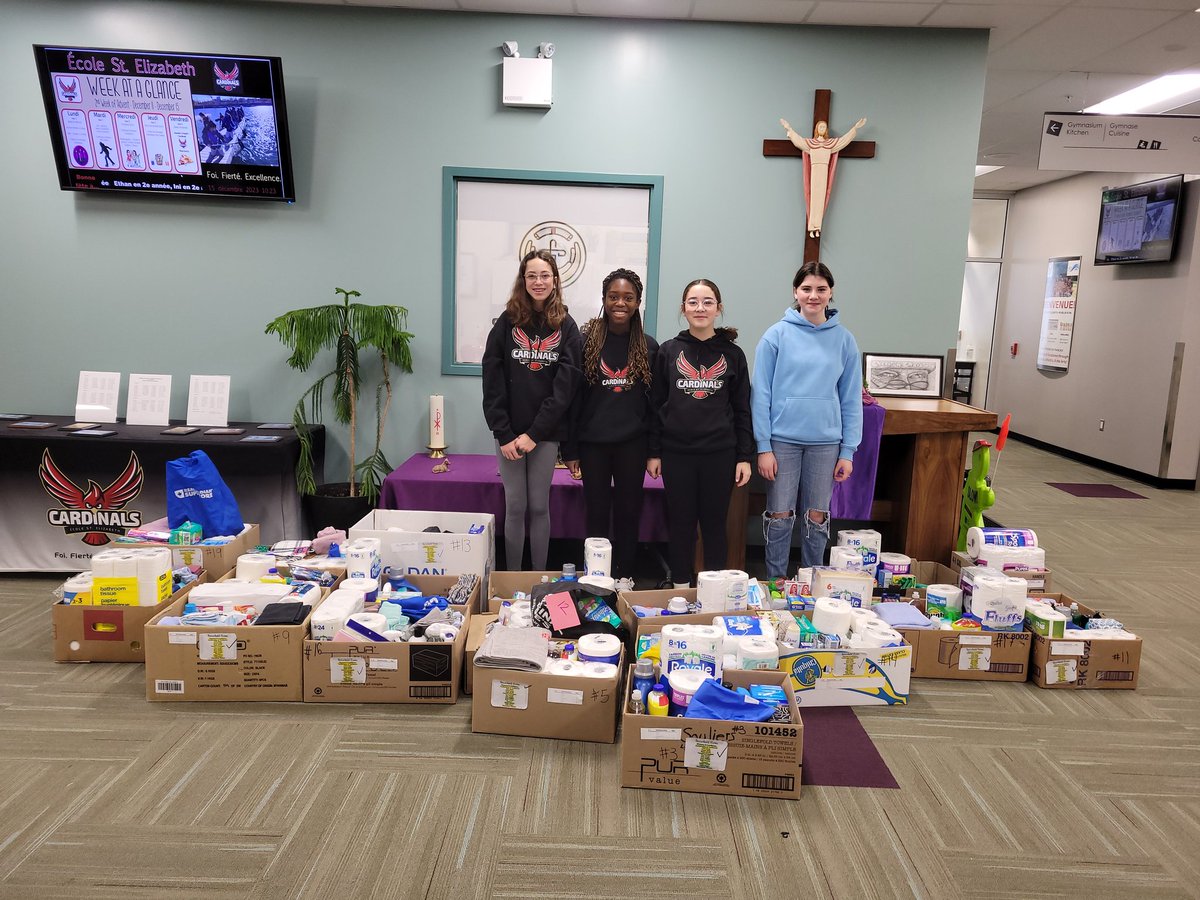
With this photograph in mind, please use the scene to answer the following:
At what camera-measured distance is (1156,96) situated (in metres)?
5.28

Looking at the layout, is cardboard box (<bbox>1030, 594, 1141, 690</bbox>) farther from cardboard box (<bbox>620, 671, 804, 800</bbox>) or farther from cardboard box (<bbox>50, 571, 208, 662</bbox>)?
cardboard box (<bbox>50, 571, 208, 662</bbox>)

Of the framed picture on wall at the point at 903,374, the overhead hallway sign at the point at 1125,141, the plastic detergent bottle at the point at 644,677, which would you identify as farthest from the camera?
Result: the overhead hallway sign at the point at 1125,141

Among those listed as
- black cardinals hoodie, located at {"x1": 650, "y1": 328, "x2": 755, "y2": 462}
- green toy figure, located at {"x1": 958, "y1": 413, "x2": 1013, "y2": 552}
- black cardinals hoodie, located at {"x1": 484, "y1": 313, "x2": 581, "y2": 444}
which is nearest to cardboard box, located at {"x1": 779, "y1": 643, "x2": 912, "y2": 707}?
black cardinals hoodie, located at {"x1": 650, "y1": 328, "x2": 755, "y2": 462}

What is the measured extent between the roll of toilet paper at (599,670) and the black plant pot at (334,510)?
6.05ft

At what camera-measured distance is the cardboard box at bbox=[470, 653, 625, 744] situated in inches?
89.1

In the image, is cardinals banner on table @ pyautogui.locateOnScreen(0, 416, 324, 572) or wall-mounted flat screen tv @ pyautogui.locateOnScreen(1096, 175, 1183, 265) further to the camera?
wall-mounted flat screen tv @ pyautogui.locateOnScreen(1096, 175, 1183, 265)

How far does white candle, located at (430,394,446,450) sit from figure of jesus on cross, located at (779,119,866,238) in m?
2.03

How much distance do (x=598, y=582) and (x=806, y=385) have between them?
3.71 feet

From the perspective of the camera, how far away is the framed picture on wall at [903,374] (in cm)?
415

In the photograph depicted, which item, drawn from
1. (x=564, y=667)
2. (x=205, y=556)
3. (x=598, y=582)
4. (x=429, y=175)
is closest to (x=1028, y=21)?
(x=429, y=175)

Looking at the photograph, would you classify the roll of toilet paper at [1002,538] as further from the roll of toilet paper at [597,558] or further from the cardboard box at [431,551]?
the cardboard box at [431,551]

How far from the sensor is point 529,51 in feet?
12.9

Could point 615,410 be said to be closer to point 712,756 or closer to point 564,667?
point 564,667

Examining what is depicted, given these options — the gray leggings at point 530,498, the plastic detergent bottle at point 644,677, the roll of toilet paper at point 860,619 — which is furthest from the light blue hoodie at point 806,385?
the plastic detergent bottle at point 644,677
